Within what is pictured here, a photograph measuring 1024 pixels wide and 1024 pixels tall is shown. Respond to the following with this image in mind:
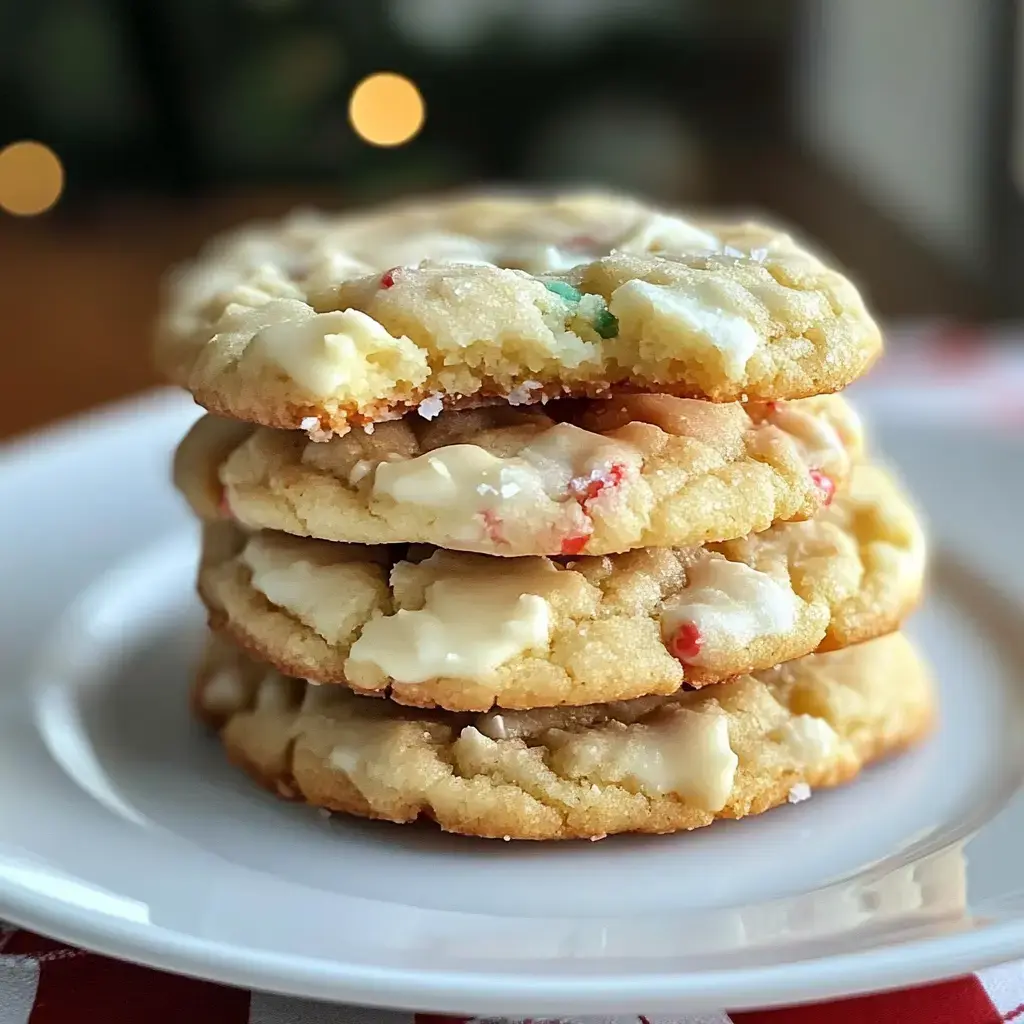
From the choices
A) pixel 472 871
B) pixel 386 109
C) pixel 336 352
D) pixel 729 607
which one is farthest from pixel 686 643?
pixel 386 109

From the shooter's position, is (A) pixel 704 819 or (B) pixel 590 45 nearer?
(A) pixel 704 819

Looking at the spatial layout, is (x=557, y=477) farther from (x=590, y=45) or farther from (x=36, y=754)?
(x=590, y=45)

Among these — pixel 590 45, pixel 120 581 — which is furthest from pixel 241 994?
pixel 590 45

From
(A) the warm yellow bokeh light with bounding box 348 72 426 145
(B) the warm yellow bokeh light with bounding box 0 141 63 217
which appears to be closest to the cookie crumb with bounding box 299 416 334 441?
(A) the warm yellow bokeh light with bounding box 348 72 426 145

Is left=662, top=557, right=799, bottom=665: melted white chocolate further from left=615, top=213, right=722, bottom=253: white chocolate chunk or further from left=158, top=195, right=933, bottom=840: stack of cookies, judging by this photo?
left=615, top=213, right=722, bottom=253: white chocolate chunk

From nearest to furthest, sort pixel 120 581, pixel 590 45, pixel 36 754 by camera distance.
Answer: pixel 36 754
pixel 120 581
pixel 590 45

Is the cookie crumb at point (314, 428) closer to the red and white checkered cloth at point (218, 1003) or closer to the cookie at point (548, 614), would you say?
the cookie at point (548, 614)

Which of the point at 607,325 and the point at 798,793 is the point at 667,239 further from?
the point at 798,793
